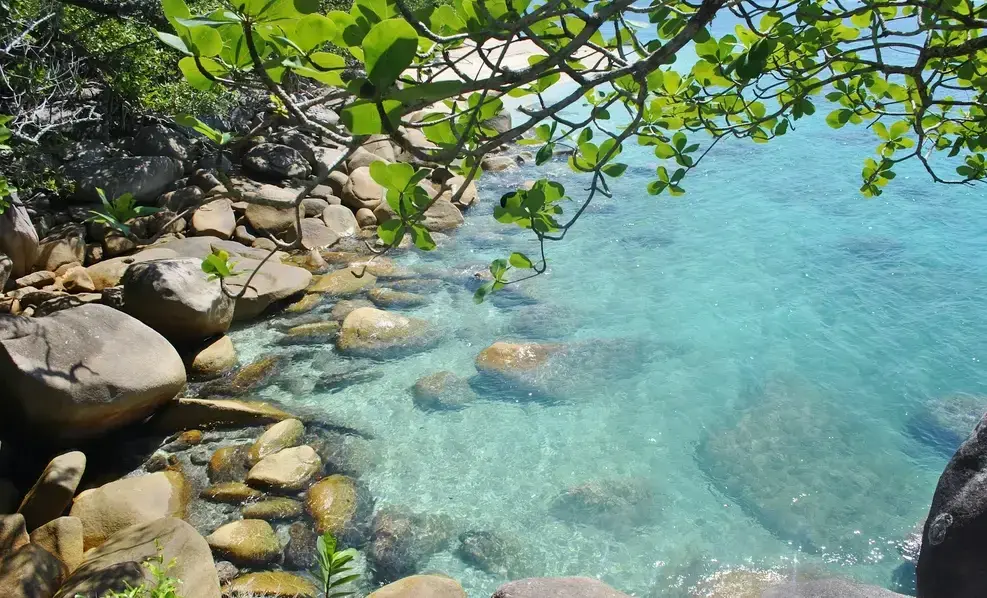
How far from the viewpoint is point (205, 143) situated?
7.75 m

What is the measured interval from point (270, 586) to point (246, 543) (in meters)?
0.40

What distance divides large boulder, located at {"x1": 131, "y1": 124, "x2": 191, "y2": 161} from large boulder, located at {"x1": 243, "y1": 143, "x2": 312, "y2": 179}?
87cm

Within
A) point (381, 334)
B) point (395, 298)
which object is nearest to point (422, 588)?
point (381, 334)

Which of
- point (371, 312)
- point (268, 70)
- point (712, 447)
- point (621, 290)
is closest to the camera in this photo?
point (268, 70)

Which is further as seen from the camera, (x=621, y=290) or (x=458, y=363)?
(x=621, y=290)

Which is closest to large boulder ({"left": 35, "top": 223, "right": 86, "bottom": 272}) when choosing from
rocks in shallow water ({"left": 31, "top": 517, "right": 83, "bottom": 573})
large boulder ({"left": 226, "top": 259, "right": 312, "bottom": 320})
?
large boulder ({"left": 226, "top": 259, "right": 312, "bottom": 320})

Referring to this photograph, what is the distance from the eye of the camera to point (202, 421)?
17.2 ft

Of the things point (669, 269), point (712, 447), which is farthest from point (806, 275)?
point (712, 447)

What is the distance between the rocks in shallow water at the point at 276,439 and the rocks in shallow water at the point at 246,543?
2.26 ft

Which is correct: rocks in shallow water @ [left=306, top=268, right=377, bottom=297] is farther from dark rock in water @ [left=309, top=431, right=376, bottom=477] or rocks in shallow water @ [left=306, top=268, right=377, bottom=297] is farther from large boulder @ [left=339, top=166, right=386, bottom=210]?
dark rock in water @ [left=309, top=431, right=376, bottom=477]

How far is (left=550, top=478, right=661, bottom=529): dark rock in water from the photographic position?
4.65 meters

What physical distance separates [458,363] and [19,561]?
363cm

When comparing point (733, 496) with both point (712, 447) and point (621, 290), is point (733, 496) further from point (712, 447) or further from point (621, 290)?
point (621, 290)

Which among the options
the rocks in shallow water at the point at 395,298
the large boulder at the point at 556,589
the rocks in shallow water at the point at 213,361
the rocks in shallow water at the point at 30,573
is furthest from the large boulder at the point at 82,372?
the large boulder at the point at 556,589
